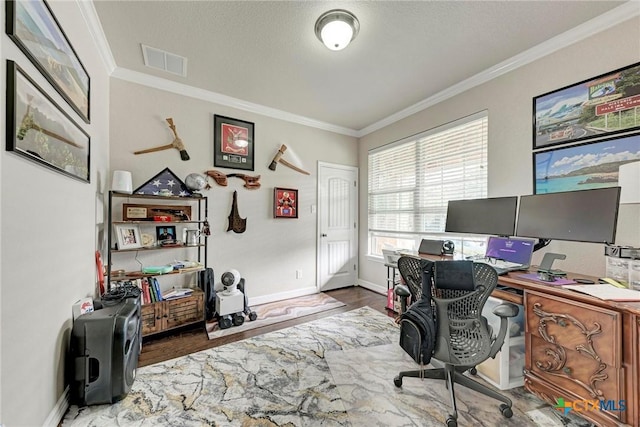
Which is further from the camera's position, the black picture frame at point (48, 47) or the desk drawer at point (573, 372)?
the desk drawer at point (573, 372)

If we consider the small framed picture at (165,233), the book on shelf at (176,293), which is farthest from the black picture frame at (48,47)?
the book on shelf at (176,293)

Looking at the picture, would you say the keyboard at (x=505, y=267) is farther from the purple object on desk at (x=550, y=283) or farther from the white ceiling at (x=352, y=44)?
the white ceiling at (x=352, y=44)

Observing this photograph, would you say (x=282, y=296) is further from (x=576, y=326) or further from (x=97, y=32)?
(x=97, y=32)

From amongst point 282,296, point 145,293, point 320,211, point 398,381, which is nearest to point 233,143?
point 320,211

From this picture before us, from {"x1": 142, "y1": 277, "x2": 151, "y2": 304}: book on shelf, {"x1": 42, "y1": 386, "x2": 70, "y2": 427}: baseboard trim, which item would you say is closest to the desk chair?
{"x1": 42, "y1": 386, "x2": 70, "y2": 427}: baseboard trim

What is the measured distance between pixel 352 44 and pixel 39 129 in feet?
7.23

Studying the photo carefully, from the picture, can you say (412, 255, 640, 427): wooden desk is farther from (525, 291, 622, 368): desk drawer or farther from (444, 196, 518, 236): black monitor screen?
(444, 196, 518, 236): black monitor screen

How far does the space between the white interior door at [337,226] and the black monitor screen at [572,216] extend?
99.4 inches

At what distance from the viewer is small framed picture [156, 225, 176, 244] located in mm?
2756

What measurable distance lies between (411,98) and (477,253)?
2032 millimetres

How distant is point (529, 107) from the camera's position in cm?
231

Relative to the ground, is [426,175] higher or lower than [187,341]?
higher

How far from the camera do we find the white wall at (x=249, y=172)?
271cm

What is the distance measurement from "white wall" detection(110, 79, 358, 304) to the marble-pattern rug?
3.98 ft
